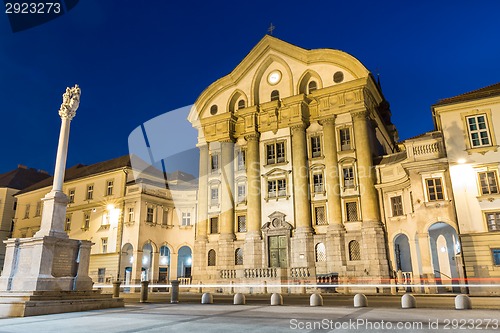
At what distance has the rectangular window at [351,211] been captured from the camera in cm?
3250

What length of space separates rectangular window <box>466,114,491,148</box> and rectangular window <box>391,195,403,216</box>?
7.28 metres

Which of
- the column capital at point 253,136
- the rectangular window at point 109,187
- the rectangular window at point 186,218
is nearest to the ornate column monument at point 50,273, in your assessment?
the column capital at point 253,136

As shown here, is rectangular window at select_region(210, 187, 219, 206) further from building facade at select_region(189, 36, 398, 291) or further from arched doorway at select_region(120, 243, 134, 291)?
arched doorway at select_region(120, 243, 134, 291)

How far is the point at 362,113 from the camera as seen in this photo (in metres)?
33.5

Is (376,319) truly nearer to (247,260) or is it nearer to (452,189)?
(452,189)

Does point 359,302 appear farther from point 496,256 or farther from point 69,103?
point 69,103

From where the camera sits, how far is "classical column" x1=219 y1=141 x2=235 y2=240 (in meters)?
37.6

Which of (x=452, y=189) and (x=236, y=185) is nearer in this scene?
(x=452, y=189)

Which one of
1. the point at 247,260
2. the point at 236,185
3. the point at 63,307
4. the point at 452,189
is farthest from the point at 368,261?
the point at 63,307

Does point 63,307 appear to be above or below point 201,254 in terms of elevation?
below

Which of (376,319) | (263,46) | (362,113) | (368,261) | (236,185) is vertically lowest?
(376,319)

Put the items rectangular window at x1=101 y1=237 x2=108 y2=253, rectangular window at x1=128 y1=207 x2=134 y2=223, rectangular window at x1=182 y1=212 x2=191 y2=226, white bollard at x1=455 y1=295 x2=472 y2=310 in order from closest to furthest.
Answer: white bollard at x1=455 y1=295 x2=472 y2=310 → rectangular window at x1=128 y1=207 x2=134 y2=223 → rectangular window at x1=101 y1=237 x2=108 y2=253 → rectangular window at x1=182 y1=212 x2=191 y2=226

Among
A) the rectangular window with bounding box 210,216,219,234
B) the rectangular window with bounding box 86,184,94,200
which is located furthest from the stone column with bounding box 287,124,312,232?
the rectangular window with bounding box 86,184,94,200

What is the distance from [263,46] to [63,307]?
1318 inches
